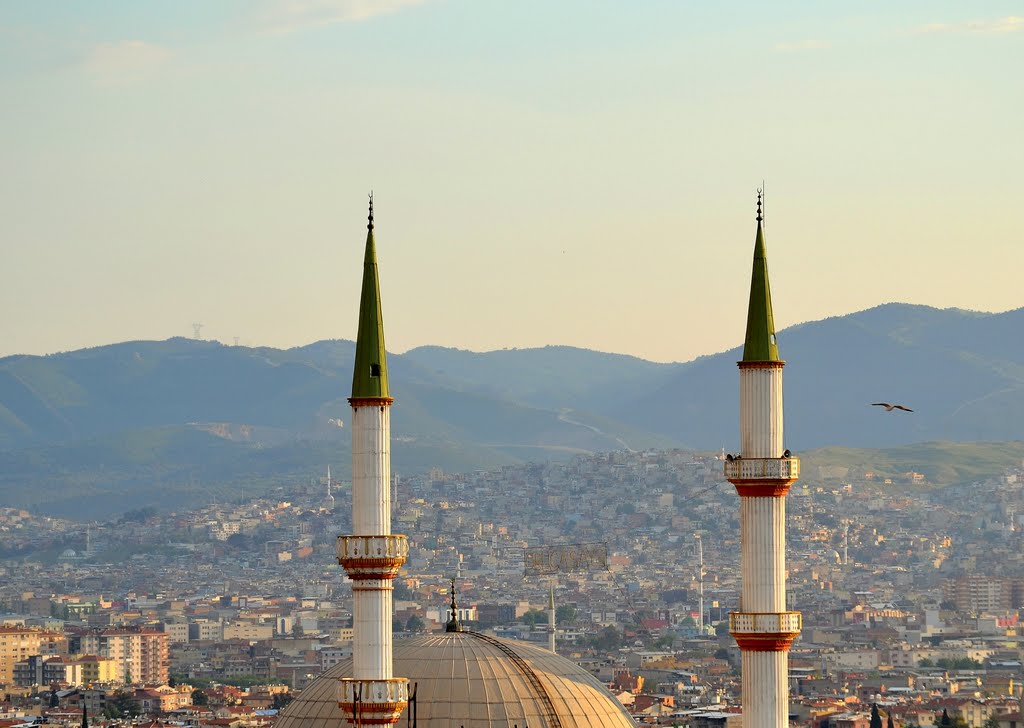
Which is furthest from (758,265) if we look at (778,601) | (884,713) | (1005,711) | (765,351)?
(884,713)

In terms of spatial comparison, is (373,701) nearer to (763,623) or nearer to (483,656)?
(483,656)

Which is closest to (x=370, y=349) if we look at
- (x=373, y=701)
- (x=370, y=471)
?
(x=370, y=471)

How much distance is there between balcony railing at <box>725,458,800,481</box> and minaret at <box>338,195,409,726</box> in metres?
5.38

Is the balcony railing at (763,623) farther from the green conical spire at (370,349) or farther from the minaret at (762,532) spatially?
the green conical spire at (370,349)

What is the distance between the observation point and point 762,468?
43.8m

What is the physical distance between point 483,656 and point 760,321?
719 centimetres

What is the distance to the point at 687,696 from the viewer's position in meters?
168

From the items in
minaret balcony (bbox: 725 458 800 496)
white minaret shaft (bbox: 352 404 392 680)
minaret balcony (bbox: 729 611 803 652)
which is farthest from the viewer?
minaret balcony (bbox: 725 458 800 496)

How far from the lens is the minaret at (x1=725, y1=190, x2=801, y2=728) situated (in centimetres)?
4353

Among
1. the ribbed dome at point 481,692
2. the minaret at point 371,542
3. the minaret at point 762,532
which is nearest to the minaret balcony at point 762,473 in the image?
the minaret at point 762,532

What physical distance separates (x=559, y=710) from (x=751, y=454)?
205 inches

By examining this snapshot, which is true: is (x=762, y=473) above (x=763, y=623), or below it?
above

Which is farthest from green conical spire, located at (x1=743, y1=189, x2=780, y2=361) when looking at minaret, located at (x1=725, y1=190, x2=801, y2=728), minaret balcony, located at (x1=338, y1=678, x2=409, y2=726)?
minaret balcony, located at (x1=338, y1=678, x2=409, y2=726)

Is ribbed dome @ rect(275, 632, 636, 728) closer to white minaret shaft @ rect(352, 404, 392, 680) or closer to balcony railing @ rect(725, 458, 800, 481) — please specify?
white minaret shaft @ rect(352, 404, 392, 680)
